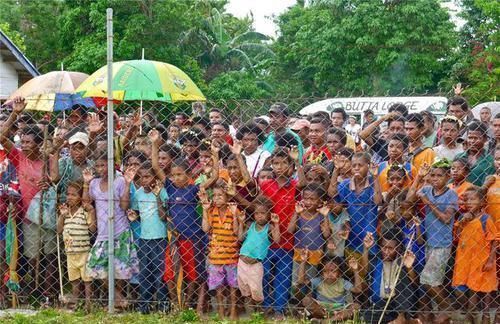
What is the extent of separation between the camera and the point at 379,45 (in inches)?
1046

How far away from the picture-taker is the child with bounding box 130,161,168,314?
260 inches

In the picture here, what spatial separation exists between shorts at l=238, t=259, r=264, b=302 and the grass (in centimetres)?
19

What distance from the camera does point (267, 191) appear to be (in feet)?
21.1

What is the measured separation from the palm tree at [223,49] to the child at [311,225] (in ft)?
81.5

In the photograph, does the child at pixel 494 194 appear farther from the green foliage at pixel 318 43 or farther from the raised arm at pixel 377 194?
the green foliage at pixel 318 43

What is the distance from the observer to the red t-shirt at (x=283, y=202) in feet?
20.8

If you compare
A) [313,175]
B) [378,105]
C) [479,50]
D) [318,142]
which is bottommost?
[313,175]

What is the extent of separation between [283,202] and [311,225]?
30 cm

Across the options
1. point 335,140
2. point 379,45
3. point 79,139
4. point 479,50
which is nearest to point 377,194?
point 335,140

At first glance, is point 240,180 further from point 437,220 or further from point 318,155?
point 437,220

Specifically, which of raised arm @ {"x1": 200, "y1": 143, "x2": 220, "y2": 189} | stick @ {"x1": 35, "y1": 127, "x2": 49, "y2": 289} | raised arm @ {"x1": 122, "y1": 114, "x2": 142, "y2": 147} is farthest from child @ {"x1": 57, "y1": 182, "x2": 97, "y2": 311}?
raised arm @ {"x1": 200, "y1": 143, "x2": 220, "y2": 189}

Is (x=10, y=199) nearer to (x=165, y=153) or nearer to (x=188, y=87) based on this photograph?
(x=165, y=153)

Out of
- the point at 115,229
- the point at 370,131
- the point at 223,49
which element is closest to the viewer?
the point at 115,229

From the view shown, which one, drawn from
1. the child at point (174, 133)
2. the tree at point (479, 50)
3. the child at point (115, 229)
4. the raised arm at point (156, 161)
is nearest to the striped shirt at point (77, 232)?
the child at point (115, 229)
